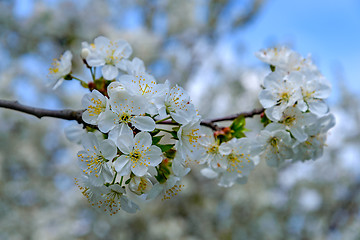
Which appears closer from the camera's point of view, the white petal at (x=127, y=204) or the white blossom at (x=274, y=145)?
the white petal at (x=127, y=204)

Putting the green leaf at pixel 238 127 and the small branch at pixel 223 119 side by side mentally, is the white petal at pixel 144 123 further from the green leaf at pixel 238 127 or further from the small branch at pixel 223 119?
the green leaf at pixel 238 127

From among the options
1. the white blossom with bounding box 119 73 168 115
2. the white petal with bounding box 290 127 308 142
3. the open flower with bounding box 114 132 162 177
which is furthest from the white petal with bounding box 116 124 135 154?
the white petal with bounding box 290 127 308 142

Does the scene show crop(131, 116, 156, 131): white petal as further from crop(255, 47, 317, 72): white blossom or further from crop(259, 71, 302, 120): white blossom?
crop(255, 47, 317, 72): white blossom

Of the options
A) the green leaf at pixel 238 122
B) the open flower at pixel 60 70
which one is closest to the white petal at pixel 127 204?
the green leaf at pixel 238 122

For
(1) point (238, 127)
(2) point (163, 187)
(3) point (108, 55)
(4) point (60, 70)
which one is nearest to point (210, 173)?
(1) point (238, 127)

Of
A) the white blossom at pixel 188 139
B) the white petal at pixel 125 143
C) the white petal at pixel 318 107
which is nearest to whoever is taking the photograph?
the white petal at pixel 125 143

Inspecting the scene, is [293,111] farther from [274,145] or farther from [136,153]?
[136,153]

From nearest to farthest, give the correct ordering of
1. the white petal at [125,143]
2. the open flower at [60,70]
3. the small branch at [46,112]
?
the white petal at [125,143] < the small branch at [46,112] < the open flower at [60,70]
